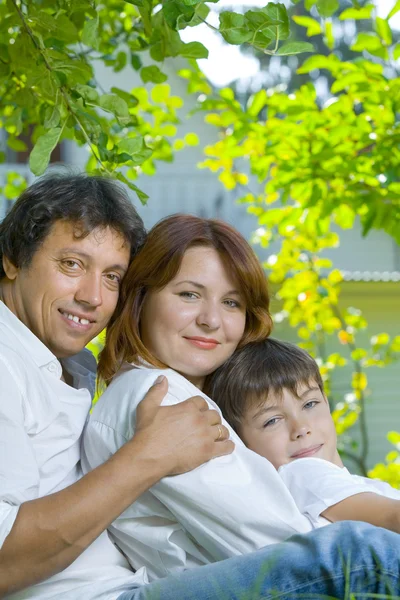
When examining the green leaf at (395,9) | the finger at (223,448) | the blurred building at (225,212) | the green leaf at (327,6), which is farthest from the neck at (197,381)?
the blurred building at (225,212)

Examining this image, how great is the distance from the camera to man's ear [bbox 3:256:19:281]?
2479mm

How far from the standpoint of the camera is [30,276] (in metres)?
2.42

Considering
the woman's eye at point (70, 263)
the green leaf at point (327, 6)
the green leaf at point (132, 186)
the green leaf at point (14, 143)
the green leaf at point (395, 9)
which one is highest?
the green leaf at point (395, 9)

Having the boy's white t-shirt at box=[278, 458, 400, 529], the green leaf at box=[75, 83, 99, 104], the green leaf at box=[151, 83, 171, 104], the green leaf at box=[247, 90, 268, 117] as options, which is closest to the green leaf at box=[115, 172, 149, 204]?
the green leaf at box=[75, 83, 99, 104]

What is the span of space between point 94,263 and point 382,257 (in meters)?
8.44

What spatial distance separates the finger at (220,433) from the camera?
2.20m

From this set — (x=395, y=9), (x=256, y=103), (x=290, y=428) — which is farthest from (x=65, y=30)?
(x=256, y=103)

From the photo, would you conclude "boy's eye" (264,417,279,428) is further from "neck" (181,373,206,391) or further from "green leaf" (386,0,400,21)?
"green leaf" (386,0,400,21)

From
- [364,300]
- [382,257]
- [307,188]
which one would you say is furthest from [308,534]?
[382,257]

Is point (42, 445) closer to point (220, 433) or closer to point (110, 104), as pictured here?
point (220, 433)

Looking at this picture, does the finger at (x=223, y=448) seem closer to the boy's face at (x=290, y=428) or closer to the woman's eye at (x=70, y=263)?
the boy's face at (x=290, y=428)

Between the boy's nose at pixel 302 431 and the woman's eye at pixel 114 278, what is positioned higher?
the woman's eye at pixel 114 278

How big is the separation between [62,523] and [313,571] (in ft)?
1.68

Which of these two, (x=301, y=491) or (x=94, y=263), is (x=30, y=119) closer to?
(x=94, y=263)
